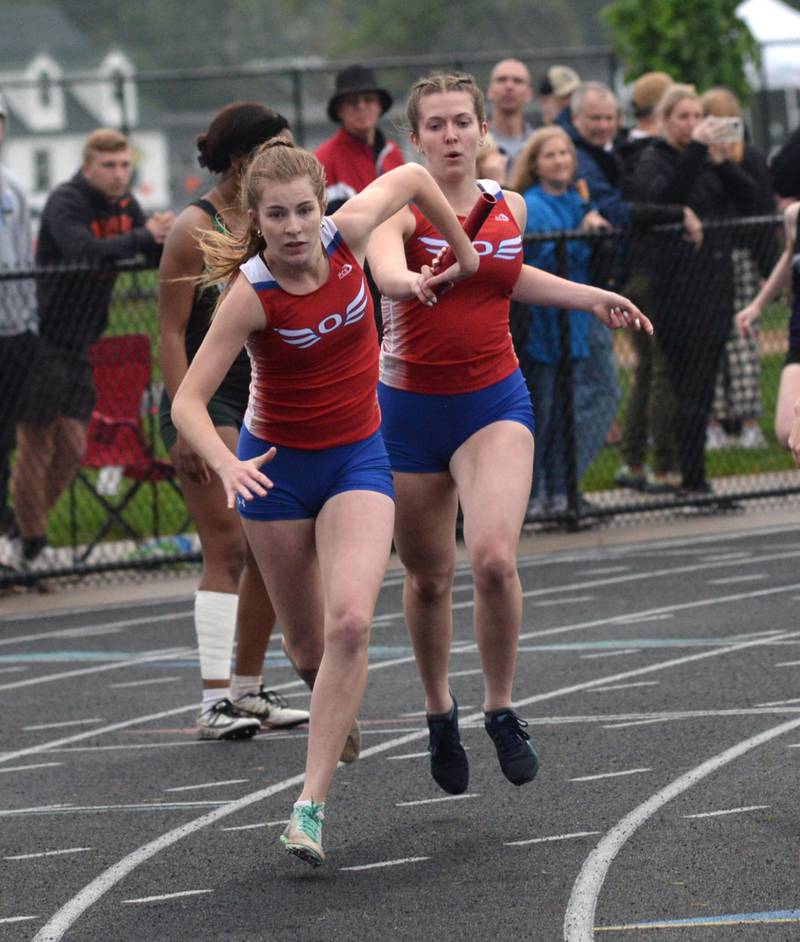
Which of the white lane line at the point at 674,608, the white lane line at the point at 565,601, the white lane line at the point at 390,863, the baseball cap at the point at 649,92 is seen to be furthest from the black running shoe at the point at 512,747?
the baseball cap at the point at 649,92

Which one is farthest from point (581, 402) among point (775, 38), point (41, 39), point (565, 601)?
point (41, 39)

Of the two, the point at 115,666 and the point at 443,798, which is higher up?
the point at 443,798

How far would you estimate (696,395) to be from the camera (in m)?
12.5

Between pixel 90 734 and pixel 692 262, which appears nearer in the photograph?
pixel 90 734

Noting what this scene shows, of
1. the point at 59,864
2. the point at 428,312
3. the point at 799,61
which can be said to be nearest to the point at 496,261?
the point at 428,312

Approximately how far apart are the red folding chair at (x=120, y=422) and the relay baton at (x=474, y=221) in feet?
17.7

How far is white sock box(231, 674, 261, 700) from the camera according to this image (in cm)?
762

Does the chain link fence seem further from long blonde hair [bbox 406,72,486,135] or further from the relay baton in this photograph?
the relay baton

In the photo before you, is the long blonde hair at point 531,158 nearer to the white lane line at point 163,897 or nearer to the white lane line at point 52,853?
the white lane line at point 52,853

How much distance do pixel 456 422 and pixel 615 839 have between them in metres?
1.38

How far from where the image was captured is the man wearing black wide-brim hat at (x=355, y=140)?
1176 cm

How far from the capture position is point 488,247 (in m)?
6.24

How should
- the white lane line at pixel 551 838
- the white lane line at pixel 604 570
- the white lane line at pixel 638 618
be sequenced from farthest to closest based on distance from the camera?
1. the white lane line at pixel 604 570
2. the white lane line at pixel 638 618
3. the white lane line at pixel 551 838

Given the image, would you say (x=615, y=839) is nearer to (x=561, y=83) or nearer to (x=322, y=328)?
(x=322, y=328)
